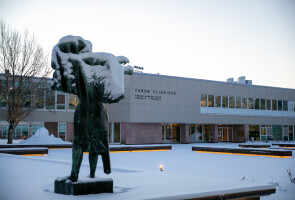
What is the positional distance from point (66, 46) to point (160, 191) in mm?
3586

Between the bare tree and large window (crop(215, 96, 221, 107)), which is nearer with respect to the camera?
the bare tree

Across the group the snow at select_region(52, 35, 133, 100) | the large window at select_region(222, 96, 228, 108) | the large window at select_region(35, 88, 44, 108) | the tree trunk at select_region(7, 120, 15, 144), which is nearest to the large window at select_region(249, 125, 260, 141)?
the large window at select_region(222, 96, 228, 108)

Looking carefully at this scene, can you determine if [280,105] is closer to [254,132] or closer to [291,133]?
[291,133]

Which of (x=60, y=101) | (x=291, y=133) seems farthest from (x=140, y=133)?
(x=291, y=133)

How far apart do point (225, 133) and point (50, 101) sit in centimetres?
2367

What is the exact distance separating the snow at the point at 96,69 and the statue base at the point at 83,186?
177 cm

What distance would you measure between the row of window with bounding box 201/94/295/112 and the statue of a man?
3564cm

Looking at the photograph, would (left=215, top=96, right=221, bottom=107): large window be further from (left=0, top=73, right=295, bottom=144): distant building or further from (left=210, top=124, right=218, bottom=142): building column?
(left=210, top=124, right=218, bottom=142): building column

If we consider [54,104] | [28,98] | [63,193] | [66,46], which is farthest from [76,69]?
[54,104]

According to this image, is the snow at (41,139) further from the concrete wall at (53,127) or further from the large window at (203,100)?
the large window at (203,100)

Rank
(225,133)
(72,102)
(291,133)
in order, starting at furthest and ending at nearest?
(291,133) < (225,133) < (72,102)

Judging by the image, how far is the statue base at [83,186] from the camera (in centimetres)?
704

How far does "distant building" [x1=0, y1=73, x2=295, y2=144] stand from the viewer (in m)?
37.4

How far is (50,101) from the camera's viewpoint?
3647 cm
